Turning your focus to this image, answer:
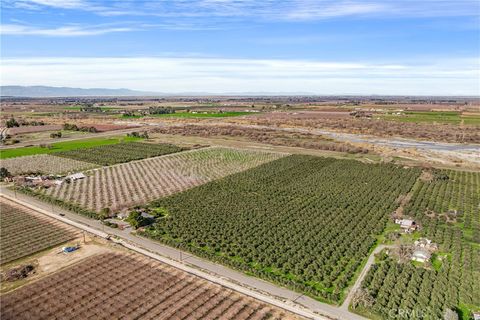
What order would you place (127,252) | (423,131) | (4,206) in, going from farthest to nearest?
(423,131)
(4,206)
(127,252)

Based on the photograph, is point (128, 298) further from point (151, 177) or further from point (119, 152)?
point (119, 152)

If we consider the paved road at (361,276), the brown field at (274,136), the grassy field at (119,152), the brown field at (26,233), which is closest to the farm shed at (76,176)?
the grassy field at (119,152)

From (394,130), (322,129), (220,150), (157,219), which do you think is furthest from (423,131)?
(157,219)

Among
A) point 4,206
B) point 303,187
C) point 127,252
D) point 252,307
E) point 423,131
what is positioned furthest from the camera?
point 423,131

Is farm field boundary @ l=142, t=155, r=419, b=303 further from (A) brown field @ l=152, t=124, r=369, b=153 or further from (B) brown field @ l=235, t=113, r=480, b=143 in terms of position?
(B) brown field @ l=235, t=113, r=480, b=143

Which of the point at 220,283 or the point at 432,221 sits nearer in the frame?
the point at 220,283

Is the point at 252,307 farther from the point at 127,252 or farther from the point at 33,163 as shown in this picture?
the point at 33,163

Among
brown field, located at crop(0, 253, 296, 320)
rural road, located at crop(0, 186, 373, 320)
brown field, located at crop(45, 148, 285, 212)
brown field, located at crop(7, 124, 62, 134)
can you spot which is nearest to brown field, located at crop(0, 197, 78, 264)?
rural road, located at crop(0, 186, 373, 320)
